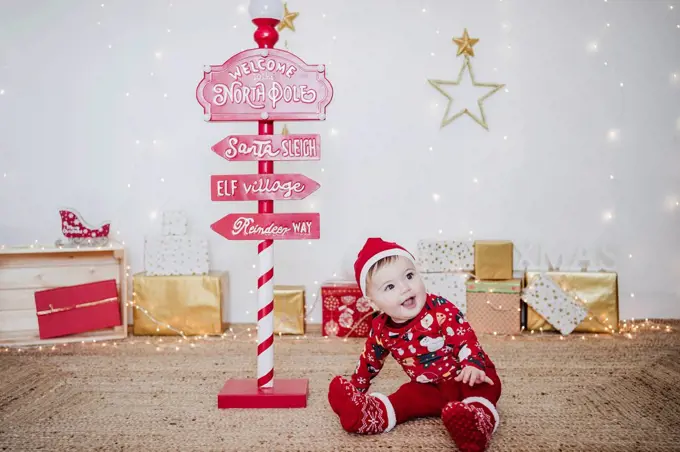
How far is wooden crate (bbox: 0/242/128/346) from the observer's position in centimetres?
313

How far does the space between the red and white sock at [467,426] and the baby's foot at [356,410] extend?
0.78ft

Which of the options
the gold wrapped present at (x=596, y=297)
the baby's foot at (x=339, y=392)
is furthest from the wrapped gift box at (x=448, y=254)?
the baby's foot at (x=339, y=392)

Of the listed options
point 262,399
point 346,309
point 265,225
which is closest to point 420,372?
point 262,399

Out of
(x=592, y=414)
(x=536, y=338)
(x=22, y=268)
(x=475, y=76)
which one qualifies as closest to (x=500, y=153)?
(x=475, y=76)

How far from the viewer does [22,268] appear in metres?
3.15

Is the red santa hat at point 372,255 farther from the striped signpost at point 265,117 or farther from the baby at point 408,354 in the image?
the striped signpost at point 265,117

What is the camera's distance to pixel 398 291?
1.99 m

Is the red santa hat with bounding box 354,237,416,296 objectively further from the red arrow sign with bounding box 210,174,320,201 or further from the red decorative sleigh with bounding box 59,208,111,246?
the red decorative sleigh with bounding box 59,208,111,246

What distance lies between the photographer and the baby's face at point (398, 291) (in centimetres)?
198

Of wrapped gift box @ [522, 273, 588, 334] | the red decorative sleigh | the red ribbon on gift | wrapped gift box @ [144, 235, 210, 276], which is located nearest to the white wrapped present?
wrapped gift box @ [144, 235, 210, 276]

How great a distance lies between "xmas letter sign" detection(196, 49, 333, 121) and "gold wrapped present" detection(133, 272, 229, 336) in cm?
127

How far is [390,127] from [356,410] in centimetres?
186

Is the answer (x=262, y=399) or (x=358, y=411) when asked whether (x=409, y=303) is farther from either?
(x=262, y=399)

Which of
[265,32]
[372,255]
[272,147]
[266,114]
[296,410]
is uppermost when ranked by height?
[265,32]
